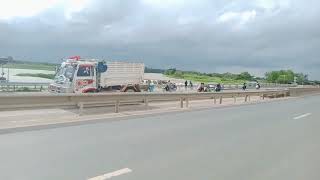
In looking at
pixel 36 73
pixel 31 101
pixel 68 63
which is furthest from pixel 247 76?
pixel 31 101

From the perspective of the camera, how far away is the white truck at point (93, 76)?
26672 mm

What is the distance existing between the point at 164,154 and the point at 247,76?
140m

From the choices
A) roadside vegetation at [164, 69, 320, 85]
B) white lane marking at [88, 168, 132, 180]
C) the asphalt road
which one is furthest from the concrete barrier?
white lane marking at [88, 168, 132, 180]

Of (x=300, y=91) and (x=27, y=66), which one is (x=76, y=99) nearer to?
(x=27, y=66)

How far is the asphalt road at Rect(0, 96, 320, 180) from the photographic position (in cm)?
798

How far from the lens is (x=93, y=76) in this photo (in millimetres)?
27625

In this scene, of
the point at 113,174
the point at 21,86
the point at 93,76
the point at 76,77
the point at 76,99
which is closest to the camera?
the point at 113,174

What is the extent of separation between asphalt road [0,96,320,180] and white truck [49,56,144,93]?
11681 mm

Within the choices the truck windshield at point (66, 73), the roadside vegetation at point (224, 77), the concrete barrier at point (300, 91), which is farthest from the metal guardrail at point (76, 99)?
the roadside vegetation at point (224, 77)

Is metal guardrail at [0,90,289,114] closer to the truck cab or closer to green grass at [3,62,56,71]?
the truck cab

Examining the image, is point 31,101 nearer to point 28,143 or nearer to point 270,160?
point 28,143

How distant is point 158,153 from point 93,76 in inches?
715

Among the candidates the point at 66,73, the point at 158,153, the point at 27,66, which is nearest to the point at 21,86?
the point at 27,66

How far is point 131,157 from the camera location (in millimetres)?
9398
